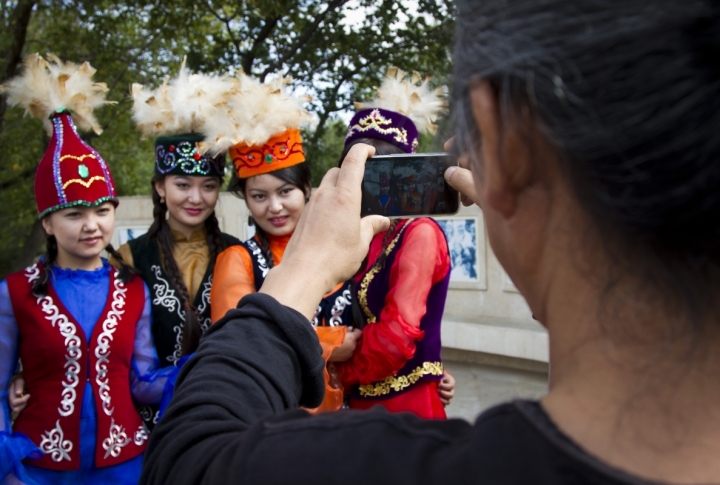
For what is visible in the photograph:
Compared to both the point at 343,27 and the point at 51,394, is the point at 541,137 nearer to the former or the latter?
the point at 51,394

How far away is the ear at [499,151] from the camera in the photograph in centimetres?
66

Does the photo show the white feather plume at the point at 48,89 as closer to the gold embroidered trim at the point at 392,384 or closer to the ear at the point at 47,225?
the ear at the point at 47,225

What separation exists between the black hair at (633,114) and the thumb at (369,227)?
1.83 ft

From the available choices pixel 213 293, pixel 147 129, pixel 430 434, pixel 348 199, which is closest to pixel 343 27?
pixel 147 129

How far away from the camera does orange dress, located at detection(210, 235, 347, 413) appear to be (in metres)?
2.45

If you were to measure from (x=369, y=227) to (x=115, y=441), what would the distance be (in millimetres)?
1794

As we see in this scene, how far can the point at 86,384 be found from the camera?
2.48m

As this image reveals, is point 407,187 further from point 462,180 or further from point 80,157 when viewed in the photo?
point 80,157

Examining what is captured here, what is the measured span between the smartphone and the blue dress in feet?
4.36

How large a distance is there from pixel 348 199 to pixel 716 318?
2.01 ft

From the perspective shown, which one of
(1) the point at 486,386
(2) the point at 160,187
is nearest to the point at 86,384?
(2) the point at 160,187

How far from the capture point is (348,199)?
108 cm

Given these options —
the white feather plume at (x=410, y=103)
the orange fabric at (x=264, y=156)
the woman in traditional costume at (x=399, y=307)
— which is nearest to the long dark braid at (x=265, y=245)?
the orange fabric at (x=264, y=156)

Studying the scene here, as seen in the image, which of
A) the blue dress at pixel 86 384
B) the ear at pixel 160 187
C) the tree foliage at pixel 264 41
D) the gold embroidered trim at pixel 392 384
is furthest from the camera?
the tree foliage at pixel 264 41
